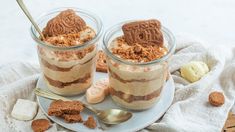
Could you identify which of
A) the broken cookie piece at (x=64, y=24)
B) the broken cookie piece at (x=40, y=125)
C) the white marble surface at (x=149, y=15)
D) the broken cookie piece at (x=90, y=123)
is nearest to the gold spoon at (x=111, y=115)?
the broken cookie piece at (x=90, y=123)

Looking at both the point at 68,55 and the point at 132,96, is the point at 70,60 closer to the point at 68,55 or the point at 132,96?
the point at 68,55

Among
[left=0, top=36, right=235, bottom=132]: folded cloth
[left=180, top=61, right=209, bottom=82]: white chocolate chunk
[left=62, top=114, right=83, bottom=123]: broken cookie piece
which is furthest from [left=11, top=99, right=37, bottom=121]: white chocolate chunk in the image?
[left=180, top=61, right=209, bottom=82]: white chocolate chunk

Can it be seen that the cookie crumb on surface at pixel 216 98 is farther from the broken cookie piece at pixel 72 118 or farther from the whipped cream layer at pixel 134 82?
the broken cookie piece at pixel 72 118

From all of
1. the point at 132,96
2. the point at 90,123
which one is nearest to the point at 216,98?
the point at 132,96

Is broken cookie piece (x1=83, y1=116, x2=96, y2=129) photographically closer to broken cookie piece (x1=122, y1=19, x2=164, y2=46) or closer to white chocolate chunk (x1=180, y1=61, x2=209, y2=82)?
broken cookie piece (x1=122, y1=19, x2=164, y2=46)

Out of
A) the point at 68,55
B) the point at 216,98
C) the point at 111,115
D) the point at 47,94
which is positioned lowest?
the point at 216,98
